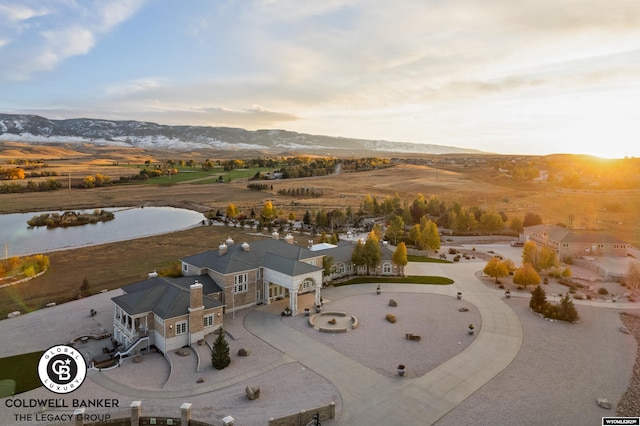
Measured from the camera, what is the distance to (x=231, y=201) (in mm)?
107750

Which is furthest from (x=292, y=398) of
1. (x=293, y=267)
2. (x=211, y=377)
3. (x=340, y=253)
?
(x=340, y=253)

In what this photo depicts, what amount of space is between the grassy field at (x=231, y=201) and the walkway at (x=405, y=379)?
2379 cm

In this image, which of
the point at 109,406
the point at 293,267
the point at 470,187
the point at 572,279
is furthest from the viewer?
the point at 470,187

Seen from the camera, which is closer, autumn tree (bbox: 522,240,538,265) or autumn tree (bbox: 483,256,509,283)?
autumn tree (bbox: 483,256,509,283)

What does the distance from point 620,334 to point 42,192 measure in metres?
134

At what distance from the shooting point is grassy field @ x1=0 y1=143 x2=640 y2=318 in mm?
44812

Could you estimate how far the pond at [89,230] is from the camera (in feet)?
203

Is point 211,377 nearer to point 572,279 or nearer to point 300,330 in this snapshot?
point 300,330

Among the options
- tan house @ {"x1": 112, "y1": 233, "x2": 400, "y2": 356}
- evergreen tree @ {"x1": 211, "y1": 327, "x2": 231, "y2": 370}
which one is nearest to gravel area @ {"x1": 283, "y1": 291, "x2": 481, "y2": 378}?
tan house @ {"x1": 112, "y1": 233, "x2": 400, "y2": 356}

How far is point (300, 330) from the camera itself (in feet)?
98.1

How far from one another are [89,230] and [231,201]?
128ft

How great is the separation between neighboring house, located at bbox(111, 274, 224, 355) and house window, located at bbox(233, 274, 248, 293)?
147 inches

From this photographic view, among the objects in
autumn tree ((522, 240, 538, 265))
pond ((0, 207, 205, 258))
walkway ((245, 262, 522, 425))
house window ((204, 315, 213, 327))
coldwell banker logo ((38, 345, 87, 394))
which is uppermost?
autumn tree ((522, 240, 538, 265))

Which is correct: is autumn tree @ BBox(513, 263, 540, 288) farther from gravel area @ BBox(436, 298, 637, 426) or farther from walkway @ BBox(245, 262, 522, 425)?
gravel area @ BBox(436, 298, 637, 426)
